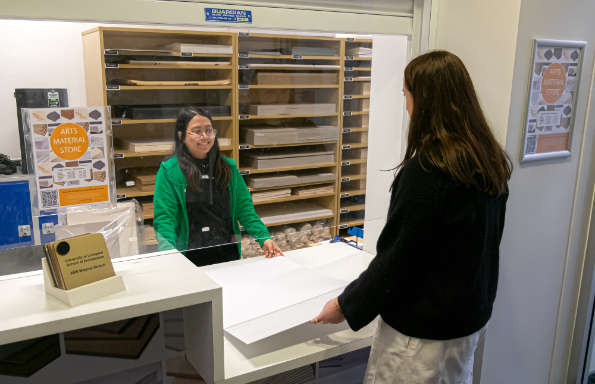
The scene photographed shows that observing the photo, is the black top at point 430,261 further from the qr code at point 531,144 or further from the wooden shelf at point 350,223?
the wooden shelf at point 350,223

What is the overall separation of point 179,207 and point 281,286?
0.52 metres

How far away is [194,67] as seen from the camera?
1768mm

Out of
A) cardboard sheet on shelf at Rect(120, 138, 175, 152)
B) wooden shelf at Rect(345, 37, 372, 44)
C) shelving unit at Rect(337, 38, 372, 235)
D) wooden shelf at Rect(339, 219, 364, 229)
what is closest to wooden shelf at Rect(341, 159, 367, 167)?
shelving unit at Rect(337, 38, 372, 235)

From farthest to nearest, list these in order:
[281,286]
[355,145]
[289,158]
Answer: [355,145] → [289,158] → [281,286]

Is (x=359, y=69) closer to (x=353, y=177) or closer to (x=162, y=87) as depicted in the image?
(x=353, y=177)

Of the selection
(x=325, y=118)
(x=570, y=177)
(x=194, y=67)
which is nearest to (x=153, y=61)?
(x=194, y=67)

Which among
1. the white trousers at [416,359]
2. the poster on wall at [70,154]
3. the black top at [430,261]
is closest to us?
the black top at [430,261]

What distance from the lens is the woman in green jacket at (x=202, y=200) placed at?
71.9 inches

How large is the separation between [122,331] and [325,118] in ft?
3.68

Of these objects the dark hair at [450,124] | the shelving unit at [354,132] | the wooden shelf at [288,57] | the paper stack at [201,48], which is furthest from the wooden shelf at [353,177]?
the dark hair at [450,124]

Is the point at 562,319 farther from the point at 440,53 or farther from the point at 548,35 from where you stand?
the point at 440,53

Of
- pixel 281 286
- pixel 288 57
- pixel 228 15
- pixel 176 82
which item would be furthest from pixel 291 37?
pixel 281 286

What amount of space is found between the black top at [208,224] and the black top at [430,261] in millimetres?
689

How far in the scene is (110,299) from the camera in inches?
43.7
